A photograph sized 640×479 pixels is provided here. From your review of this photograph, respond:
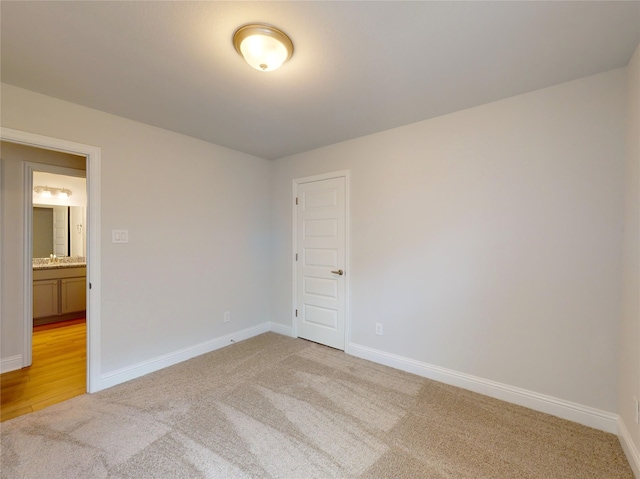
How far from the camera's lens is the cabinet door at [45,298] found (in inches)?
A: 167

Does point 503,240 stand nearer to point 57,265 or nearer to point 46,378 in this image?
point 46,378

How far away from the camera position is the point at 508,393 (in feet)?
7.29

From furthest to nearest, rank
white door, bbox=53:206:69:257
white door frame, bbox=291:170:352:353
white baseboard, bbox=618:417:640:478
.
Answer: white door, bbox=53:206:69:257
white door frame, bbox=291:170:352:353
white baseboard, bbox=618:417:640:478

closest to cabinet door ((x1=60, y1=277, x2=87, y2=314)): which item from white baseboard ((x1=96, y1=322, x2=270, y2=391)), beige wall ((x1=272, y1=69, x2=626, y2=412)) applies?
white baseboard ((x1=96, y1=322, x2=270, y2=391))

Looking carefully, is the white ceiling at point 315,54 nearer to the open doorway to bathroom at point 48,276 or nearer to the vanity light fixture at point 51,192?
the open doorway to bathroom at point 48,276

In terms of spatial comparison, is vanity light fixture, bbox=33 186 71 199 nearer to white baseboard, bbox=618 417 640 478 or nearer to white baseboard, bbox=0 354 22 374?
white baseboard, bbox=0 354 22 374

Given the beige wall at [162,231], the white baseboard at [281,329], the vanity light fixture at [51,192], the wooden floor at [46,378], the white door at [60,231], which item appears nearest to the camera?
the wooden floor at [46,378]

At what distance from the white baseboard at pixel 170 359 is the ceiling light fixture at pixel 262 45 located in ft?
9.34

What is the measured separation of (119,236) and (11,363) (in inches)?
72.6

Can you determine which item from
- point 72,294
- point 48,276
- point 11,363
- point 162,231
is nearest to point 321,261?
point 162,231

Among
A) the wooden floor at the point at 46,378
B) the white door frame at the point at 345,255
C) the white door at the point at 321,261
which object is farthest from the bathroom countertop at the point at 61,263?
the white door at the point at 321,261

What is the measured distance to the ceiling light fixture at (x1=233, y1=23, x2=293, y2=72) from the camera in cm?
147

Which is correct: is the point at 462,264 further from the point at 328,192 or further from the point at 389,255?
the point at 328,192

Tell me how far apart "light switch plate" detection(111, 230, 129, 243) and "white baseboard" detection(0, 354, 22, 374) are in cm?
176
